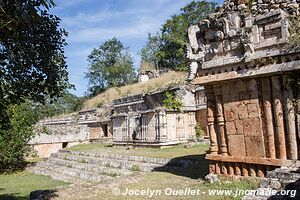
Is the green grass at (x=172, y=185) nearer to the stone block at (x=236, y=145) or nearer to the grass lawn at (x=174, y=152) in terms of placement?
the stone block at (x=236, y=145)

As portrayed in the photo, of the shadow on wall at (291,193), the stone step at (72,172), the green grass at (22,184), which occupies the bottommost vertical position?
the green grass at (22,184)

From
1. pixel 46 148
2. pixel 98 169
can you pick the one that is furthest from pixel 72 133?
pixel 98 169

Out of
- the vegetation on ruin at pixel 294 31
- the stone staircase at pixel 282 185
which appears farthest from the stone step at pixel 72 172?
the vegetation on ruin at pixel 294 31

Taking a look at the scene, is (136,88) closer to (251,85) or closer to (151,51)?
(151,51)

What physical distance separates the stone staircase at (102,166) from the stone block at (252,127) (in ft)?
12.3

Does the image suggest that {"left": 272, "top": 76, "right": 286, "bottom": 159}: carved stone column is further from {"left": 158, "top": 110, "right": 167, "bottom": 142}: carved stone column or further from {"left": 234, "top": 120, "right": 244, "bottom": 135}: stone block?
{"left": 158, "top": 110, "right": 167, "bottom": 142}: carved stone column

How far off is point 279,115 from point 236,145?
4.43 ft

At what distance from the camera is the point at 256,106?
747cm

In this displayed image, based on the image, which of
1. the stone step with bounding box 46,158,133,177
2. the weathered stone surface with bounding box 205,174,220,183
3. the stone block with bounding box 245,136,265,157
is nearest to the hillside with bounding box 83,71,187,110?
the stone step with bounding box 46,158,133,177

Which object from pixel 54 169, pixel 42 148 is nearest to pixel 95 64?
pixel 42 148

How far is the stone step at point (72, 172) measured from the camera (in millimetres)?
13387

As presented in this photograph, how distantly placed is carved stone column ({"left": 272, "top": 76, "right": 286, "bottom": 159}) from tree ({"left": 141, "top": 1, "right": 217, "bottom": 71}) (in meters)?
38.6

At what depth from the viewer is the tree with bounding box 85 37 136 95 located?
188 ft

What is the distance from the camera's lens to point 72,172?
611 inches
